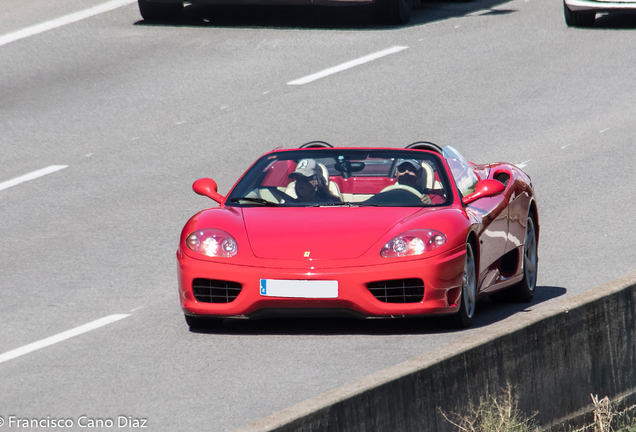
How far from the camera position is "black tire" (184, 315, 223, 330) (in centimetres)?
777

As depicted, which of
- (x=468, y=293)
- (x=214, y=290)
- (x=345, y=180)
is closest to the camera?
(x=214, y=290)

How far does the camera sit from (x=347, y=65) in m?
18.1

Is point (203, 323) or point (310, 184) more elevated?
point (310, 184)

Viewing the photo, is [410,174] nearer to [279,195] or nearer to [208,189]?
[279,195]

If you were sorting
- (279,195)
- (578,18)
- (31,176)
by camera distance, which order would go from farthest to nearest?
(578,18)
(31,176)
(279,195)

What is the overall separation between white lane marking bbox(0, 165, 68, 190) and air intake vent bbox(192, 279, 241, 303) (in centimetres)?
625

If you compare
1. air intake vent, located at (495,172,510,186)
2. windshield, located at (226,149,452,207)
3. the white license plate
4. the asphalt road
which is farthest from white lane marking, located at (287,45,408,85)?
the white license plate

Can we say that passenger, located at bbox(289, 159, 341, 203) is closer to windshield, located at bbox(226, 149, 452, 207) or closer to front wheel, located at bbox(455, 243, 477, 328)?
windshield, located at bbox(226, 149, 452, 207)

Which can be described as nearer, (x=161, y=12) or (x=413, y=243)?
(x=413, y=243)

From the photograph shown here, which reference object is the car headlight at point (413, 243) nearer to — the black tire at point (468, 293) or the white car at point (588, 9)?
the black tire at point (468, 293)

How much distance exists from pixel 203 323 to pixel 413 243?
152 cm

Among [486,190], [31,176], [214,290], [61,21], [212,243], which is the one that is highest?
[212,243]

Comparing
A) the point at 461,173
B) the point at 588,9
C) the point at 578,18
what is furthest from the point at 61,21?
the point at 461,173

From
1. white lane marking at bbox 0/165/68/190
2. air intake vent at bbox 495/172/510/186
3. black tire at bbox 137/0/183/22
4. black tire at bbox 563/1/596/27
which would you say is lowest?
black tire at bbox 563/1/596/27
